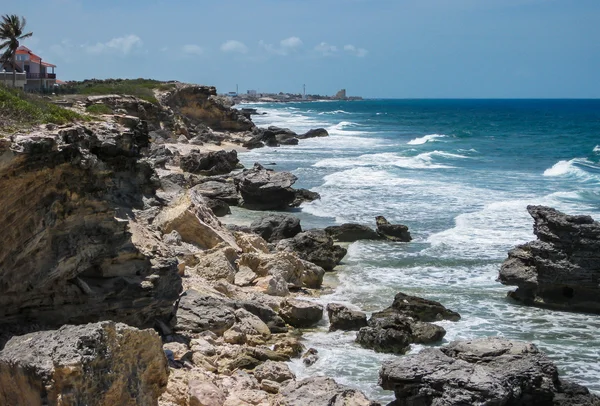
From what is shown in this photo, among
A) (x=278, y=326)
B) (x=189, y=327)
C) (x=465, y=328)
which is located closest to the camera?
(x=189, y=327)

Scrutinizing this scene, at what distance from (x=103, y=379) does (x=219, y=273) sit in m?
9.00

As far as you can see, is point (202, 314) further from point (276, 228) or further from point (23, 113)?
point (276, 228)

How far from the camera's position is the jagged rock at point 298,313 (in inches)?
631

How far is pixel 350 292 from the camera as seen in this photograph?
19250 millimetres

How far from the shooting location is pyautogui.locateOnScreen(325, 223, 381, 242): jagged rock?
1005 inches

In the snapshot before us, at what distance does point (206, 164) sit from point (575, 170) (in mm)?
23139

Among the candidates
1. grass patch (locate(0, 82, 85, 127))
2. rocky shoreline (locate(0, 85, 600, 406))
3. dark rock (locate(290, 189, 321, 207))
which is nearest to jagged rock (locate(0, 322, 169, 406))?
rocky shoreline (locate(0, 85, 600, 406))

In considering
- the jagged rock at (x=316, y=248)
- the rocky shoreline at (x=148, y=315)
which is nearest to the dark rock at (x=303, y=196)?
the jagged rock at (x=316, y=248)

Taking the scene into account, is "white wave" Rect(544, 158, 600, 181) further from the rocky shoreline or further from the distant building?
the distant building

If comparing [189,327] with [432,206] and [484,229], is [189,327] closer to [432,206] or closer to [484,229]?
[484,229]

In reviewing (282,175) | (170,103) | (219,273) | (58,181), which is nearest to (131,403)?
(58,181)

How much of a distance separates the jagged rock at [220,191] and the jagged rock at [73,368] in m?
22.6

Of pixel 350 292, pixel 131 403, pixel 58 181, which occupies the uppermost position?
pixel 58 181

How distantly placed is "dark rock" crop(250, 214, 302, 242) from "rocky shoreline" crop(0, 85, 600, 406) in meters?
5.62
